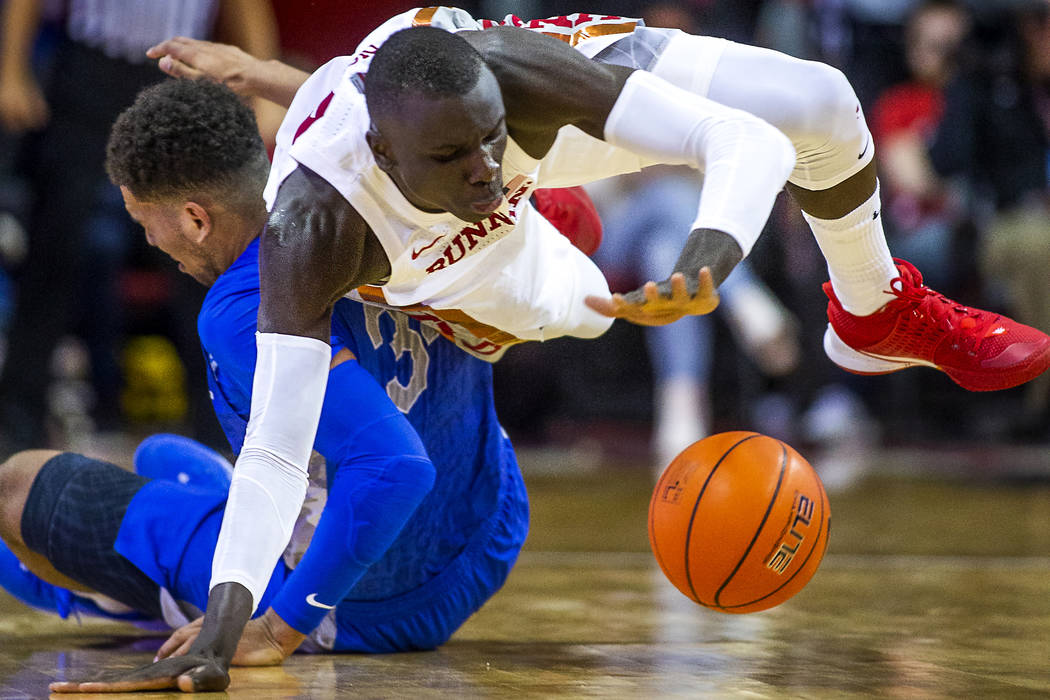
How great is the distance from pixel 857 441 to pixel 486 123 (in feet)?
16.7

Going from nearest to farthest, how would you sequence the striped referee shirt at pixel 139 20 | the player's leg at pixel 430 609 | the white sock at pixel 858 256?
the player's leg at pixel 430 609
the white sock at pixel 858 256
the striped referee shirt at pixel 139 20

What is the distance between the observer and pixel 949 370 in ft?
8.82

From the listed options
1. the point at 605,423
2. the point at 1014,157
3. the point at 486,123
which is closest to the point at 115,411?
the point at 605,423

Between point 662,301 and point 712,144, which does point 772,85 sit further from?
point 662,301

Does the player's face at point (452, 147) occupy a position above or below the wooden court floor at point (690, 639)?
above

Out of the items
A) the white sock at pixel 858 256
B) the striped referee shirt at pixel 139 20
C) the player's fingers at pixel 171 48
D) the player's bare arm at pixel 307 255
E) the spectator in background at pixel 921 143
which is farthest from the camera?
the spectator in background at pixel 921 143

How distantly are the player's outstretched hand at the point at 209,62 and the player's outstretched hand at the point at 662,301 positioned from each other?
1.23 metres

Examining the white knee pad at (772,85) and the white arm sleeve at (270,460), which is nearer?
the white arm sleeve at (270,460)

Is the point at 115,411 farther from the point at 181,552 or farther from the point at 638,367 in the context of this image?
the point at 181,552

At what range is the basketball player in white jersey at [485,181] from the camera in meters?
1.89

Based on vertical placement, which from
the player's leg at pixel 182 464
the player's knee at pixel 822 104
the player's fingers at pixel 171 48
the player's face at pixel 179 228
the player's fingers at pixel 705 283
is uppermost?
the player's knee at pixel 822 104

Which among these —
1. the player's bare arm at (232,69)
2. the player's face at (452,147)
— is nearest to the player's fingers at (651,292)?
the player's face at (452,147)

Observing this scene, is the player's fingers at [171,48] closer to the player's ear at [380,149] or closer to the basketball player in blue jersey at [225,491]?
the basketball player in blue jersey at [225,491]

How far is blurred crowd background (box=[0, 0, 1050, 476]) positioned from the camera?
4.94 metres
